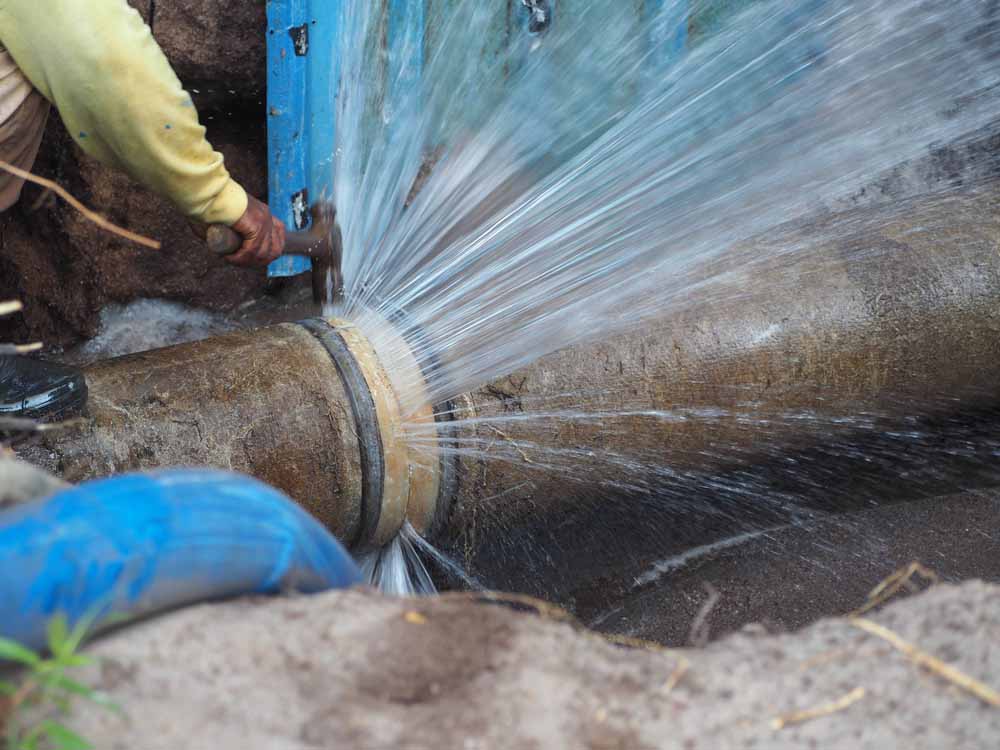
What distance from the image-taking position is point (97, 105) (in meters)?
2.39

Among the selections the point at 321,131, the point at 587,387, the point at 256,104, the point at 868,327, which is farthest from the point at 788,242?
the point at 256,104

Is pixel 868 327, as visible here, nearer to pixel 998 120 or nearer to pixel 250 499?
pixel 998 120

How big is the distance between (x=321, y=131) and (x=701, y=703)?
2610 millimetres

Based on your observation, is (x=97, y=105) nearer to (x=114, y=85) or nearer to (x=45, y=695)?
(x=114, y=85)

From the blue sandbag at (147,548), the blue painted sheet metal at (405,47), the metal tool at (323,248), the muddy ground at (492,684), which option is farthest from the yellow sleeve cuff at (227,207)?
the muddy ground at (492,684)

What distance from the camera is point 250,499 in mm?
1323

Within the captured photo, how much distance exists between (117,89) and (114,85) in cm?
1

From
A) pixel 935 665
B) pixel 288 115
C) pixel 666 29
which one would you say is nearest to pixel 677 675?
pixel 935 665

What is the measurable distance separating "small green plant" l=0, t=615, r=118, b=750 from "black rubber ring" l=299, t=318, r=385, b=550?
5.48ft

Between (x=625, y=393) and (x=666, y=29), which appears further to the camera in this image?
(x=666, y=29)

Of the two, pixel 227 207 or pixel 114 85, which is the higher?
pixel 114 85

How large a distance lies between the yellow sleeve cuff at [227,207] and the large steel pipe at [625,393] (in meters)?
0.34

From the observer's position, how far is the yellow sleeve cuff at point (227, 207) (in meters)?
2.67

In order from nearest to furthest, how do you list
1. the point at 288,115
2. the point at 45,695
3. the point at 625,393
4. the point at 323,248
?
the point at 45,695, the point at 625,393, the point at 323,248, the point at 288,115
